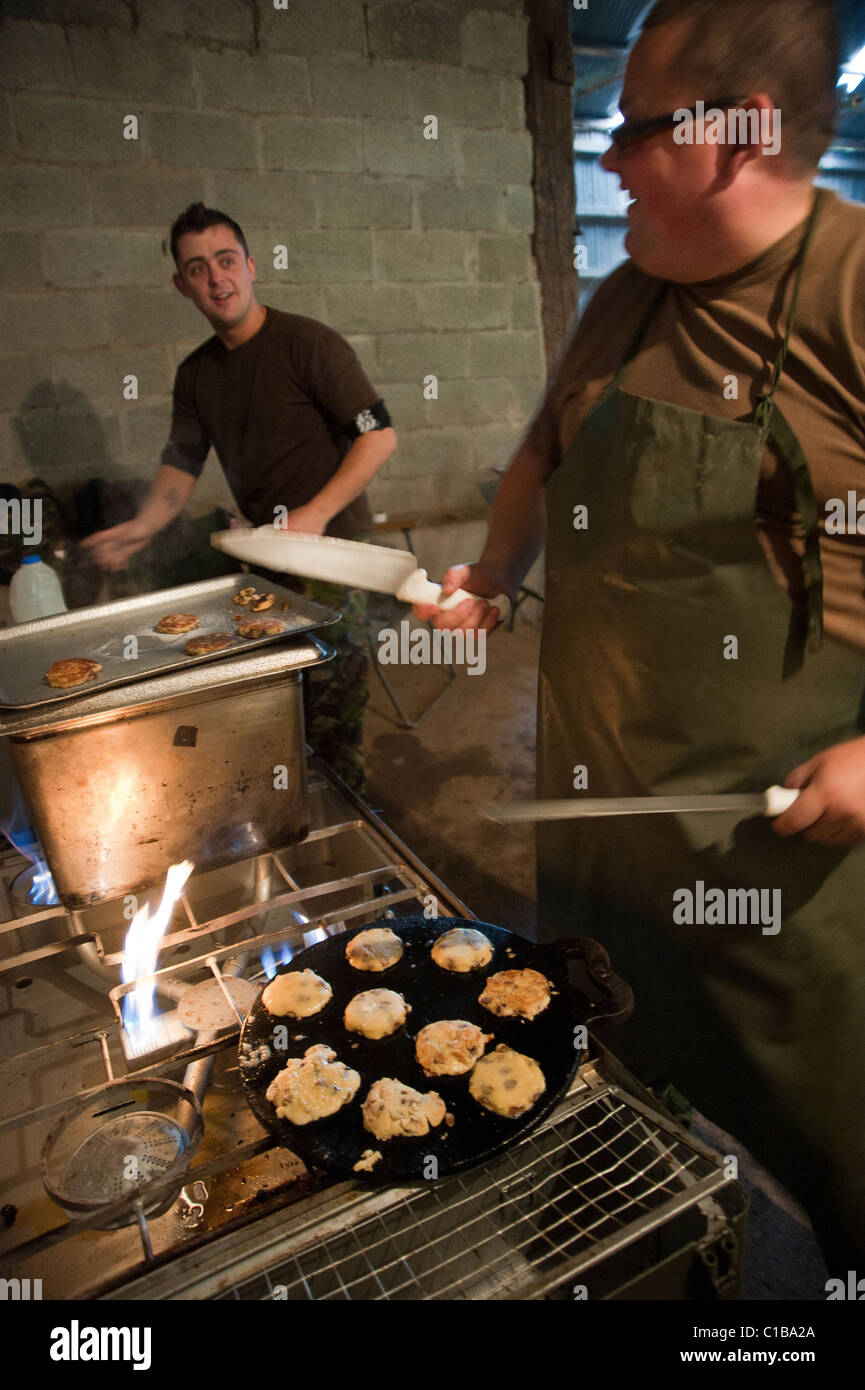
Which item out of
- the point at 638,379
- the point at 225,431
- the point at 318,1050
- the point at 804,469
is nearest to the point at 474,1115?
the point at 318,1050

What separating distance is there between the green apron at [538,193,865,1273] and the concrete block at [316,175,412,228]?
3900 mm

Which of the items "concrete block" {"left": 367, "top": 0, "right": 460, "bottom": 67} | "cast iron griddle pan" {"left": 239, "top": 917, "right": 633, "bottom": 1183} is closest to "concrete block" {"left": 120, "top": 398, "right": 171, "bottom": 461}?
"concrete block" {"left": 367, "top": 0, "right": 460, "bottom": 67}

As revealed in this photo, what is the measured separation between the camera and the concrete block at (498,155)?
199 inches

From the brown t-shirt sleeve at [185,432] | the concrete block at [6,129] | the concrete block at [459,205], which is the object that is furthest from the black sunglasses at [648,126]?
the concrete block at [459,205]

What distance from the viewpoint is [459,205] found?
5102 mm

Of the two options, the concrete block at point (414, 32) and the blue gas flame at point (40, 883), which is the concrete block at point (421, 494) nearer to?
the concrete block at point (414, 32)

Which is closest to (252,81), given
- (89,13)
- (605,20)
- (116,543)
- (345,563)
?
(89,13)

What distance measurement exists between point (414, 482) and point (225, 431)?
2283 mm

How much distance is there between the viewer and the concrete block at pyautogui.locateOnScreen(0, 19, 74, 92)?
386 cm

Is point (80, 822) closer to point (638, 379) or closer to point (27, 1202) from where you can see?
point (27, 1202)

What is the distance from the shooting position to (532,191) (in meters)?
5.32

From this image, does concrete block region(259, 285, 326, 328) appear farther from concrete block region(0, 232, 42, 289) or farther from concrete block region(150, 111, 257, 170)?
concrete block region(0, 232, 42, 289)

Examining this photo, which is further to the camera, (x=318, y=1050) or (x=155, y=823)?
(x=155, y=823)

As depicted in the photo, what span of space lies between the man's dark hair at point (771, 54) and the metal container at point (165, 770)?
128cm
